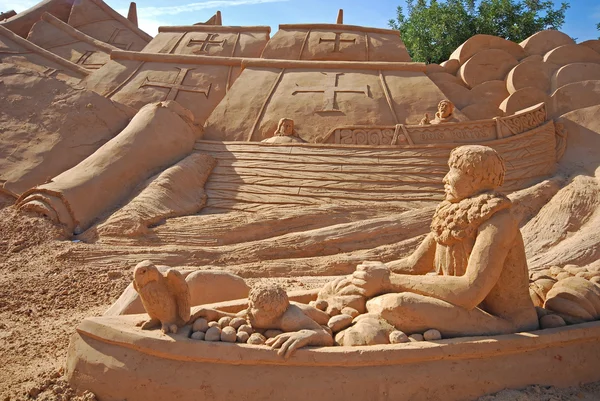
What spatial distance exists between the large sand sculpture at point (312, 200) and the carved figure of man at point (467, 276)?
12mm

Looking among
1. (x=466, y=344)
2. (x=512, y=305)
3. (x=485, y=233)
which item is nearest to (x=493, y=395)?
(x=466, y=344)

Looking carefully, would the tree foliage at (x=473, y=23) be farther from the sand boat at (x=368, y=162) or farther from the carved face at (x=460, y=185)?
the carved face at (x=460, y=185)

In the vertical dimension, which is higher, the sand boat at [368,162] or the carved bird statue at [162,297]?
the sand boat at [368,162]

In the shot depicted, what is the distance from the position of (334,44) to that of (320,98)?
205 centimetres

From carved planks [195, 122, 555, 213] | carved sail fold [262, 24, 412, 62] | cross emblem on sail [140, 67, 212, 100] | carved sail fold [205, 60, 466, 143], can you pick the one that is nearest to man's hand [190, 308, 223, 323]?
carved planks [195, 122, 555, 213]

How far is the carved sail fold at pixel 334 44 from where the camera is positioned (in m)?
9.82

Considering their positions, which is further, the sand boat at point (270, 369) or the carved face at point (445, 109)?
the carved face at point (445, 109)

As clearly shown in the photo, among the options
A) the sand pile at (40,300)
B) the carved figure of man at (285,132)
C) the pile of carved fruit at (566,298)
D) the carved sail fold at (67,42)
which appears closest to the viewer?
the sand pile at (40,300)

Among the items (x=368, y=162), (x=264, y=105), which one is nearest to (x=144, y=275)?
(x=368, y=162)

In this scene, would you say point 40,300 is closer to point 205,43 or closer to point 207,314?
point 207,314

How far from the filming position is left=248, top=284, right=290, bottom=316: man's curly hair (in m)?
2.96

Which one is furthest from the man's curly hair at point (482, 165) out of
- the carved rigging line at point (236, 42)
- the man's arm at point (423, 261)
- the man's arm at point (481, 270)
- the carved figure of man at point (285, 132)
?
the carved rigging line at point (236, 42)

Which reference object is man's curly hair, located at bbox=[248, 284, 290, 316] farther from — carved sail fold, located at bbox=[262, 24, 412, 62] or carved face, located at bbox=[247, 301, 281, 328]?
carved sail fold, located at bbox=[262, 24, 412, 62]

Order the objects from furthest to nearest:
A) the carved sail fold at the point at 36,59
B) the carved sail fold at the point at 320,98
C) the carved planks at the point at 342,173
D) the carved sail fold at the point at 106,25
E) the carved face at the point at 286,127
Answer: the carved sail fold at the point at 106,25, the carved sail fold at the point at 36,59, the carved sail fold at the point at 320,98, the carved face at the point at 286,127, the carved planks at the point at 342,173
